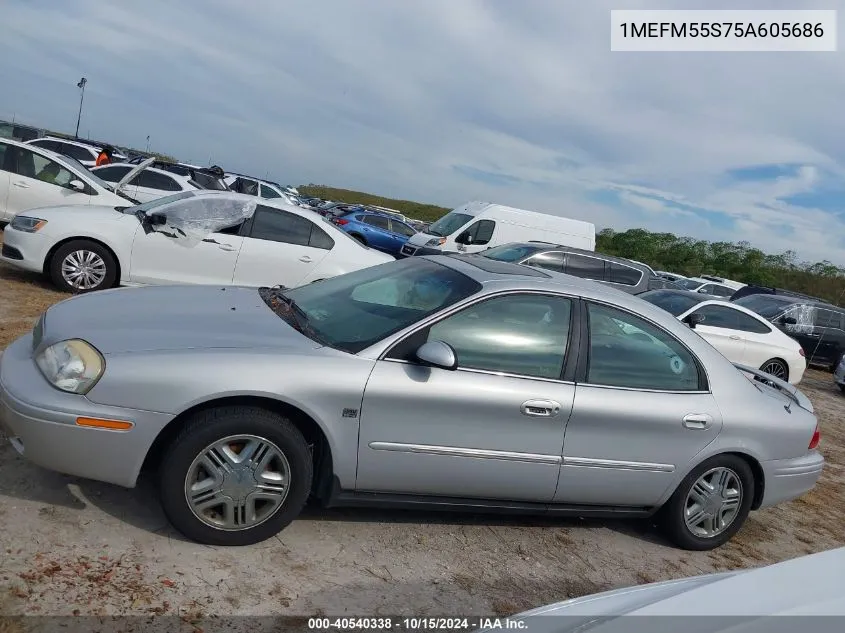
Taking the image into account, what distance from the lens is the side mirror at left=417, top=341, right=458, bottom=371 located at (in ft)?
11.5

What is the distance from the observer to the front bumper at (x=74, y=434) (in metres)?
3.20

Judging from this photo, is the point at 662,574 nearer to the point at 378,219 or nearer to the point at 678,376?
the point at 678,376

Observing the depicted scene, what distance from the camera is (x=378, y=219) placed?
78.7ft

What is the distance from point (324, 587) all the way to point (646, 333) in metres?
2.39

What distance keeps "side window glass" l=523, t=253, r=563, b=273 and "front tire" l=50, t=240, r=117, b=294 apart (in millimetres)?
7285

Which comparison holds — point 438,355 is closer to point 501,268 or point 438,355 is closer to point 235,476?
point 235,476

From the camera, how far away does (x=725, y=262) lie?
145 ft

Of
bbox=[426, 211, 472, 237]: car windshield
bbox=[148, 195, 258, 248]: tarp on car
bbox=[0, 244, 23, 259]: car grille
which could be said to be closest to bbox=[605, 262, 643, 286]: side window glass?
bbox=[426, 211, 472, 237]: car windshield

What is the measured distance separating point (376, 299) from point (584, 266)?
32.1 ft

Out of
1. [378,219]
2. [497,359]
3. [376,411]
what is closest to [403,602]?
[376,411]

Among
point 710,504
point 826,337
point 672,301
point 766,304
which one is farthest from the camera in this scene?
point 766,304

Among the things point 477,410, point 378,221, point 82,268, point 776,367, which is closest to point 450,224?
point 378,221

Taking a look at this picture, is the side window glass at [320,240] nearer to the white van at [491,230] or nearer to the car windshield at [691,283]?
the white van at [491,230]

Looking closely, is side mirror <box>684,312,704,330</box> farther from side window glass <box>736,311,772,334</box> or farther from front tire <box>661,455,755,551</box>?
front tire <box>661,455,755,551</box>
